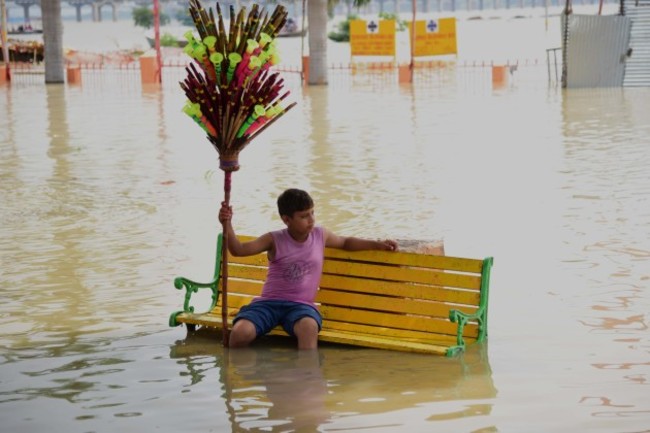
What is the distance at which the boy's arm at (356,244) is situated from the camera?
26.0 ft

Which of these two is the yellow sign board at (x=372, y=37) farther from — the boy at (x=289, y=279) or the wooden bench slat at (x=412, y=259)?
the boy at (x=289, y=279)

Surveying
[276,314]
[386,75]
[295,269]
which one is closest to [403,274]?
[295,269]

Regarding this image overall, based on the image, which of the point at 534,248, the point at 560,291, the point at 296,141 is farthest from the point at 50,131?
the point at 560,291

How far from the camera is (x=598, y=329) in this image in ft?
27.0

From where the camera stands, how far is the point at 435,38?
43250mm

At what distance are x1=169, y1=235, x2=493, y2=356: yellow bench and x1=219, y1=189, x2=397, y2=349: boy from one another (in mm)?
182

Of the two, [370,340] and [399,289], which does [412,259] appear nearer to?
[399,289]

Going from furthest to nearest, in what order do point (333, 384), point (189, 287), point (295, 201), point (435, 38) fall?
point (435, 38)
point (189, 287)
point (295, 201)
point (333, 384)

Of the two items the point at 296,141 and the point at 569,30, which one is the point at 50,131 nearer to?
the point at 296,141

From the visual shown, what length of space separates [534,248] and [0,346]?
16.3 ft

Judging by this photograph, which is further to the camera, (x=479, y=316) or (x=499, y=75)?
(x=499, y=75)

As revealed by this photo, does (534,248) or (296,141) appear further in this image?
(296,141)

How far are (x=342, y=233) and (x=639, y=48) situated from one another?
24106 mm

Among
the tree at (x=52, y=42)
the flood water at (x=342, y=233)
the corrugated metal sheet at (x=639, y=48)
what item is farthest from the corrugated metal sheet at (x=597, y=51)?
the tree at (x=52, y=42)
